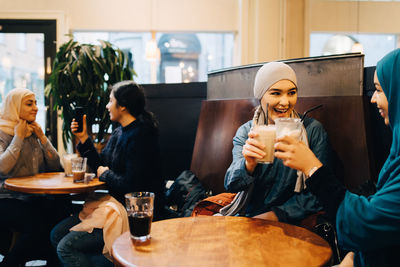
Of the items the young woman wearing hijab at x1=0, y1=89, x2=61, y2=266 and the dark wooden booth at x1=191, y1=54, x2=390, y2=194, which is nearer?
the dark wooden booth at x1=191, y1=54, x2=390, y2=194

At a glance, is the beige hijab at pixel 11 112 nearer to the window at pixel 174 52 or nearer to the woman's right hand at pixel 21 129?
the woman's right hand at pixel 21 129

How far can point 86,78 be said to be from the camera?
399cm

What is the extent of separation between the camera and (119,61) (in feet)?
13.7

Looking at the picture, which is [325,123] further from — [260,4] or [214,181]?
[260,4]

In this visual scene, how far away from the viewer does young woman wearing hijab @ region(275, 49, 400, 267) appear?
98 cm

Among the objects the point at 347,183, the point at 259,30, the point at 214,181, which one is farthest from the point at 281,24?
the point at 347,183

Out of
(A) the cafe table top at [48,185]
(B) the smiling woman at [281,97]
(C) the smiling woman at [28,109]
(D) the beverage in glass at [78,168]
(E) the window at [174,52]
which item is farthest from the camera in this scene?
(E) the window at [174,52]

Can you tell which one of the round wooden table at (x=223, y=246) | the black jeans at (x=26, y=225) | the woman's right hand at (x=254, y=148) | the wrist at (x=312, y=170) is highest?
the woman's right hand at (x=254, y=148)

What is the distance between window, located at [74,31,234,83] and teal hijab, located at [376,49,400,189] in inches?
181

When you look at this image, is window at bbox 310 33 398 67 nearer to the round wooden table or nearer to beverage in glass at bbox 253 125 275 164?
beverage in glass at bbox 253 125 275 164

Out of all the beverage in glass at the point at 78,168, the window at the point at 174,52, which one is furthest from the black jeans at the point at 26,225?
the window at the point at 174,52

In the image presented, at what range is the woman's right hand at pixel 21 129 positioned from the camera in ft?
8.91

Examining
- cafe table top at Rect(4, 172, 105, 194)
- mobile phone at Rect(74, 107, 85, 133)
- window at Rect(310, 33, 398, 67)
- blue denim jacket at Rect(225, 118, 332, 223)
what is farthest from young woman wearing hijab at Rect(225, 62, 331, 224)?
window at Rect(310, 33, 398, 67)

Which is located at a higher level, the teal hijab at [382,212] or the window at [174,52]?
the window at [174,52]
